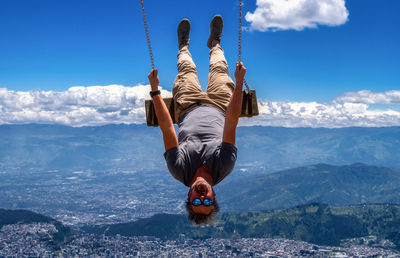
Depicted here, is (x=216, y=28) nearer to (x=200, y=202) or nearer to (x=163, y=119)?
(x=163, y=119)

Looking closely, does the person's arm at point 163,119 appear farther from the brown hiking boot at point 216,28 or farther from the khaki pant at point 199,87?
the brown hiking boot at point 216,28

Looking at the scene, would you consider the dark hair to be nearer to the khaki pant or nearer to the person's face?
the person's face

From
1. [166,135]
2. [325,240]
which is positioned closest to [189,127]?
[166,135]

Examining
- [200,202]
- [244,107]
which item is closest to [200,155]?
[200,202]

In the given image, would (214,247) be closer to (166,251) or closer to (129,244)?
(166,251)

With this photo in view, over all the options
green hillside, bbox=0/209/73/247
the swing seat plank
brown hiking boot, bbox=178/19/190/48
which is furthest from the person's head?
green hillside, bbox=0/209/73/247

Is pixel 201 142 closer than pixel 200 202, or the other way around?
pixel 200 202
